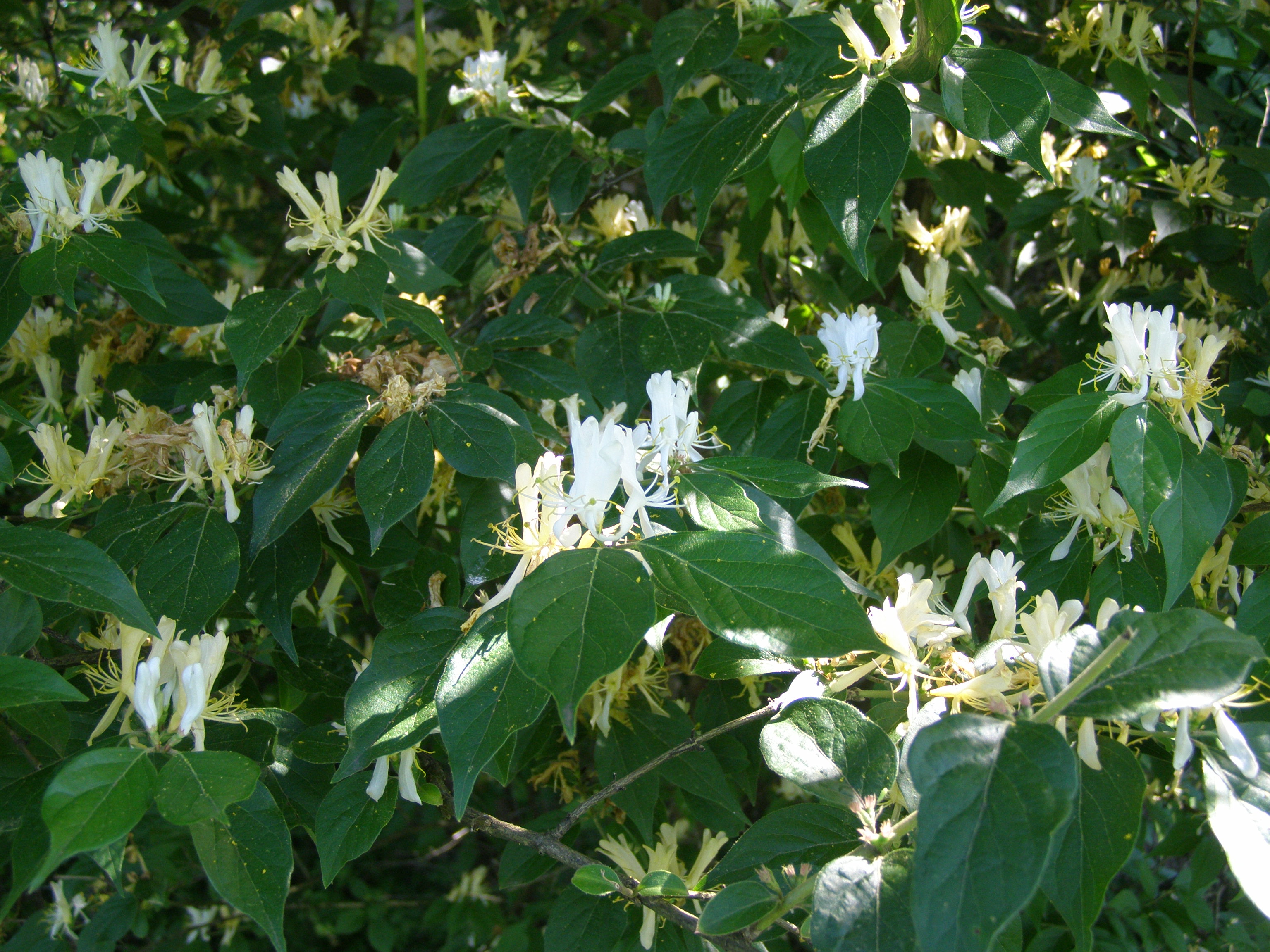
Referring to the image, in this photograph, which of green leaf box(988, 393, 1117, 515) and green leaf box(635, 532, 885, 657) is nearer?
green leaf box(635, 532, 885, 657)

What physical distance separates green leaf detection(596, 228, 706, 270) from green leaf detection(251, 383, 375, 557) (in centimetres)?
50

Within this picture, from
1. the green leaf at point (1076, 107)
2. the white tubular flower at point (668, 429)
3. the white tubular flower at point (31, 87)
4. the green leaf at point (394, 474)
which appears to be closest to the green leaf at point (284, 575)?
the green leaf at point (394, 474)

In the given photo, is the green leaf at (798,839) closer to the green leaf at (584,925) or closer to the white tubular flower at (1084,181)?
the green leaf at (584,925)

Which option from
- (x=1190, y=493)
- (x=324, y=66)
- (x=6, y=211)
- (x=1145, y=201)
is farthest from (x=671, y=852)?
(x=324, y=66)

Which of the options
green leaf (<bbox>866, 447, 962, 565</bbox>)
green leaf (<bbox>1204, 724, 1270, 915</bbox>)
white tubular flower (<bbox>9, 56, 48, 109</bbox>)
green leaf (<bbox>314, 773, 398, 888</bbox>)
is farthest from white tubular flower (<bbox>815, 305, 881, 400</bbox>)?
white tubular flower (<bbox>9, 56, 48, 109</bbox>)

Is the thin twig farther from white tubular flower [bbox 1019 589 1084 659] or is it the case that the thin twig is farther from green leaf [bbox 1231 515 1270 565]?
green leaf [bbox 1231 515 1270 565]

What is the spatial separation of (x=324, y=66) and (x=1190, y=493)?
2463 millimetres

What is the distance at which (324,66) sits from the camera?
265 centimetres

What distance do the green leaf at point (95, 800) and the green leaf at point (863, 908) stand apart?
484mm

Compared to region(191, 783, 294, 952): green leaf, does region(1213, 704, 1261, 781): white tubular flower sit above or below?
above

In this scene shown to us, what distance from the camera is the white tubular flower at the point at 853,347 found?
1218 millimetres

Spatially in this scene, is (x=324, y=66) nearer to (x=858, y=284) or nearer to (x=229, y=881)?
(x=858, y=284)

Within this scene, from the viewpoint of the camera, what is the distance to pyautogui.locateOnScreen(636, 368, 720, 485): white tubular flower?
88 centimetres

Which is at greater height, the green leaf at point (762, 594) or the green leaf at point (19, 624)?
the green leaf at point (762, 594)
